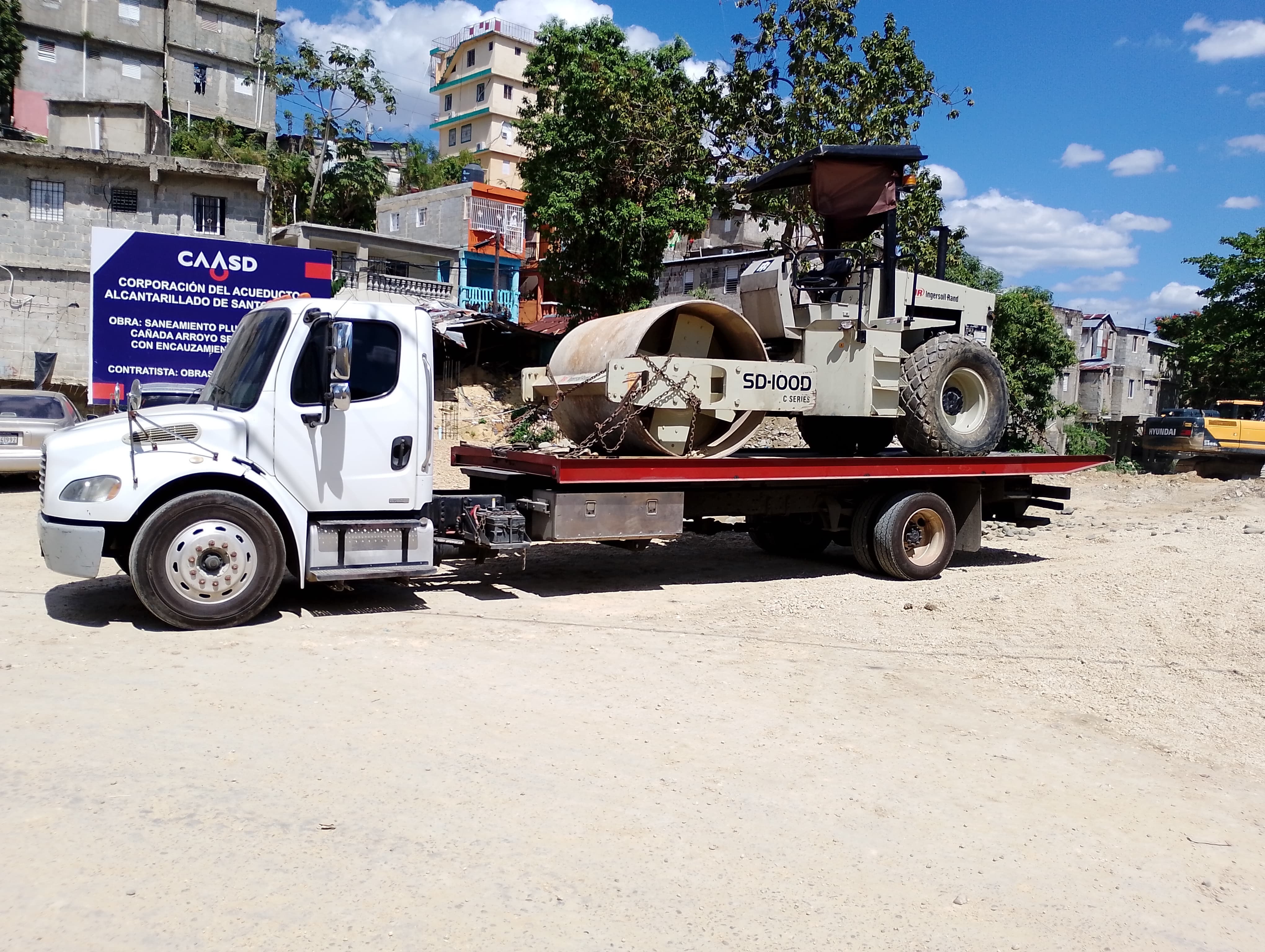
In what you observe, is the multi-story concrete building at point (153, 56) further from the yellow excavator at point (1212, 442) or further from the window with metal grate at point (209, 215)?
the yellow excavator at point (1212, 442)

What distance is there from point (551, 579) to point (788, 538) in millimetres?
3384

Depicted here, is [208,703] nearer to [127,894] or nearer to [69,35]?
[127,894]

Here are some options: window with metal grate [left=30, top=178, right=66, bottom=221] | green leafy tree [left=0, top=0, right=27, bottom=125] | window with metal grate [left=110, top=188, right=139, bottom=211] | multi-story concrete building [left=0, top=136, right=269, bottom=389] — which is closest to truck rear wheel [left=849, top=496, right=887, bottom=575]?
multi-story concrete building [left=0, top=136, right=269, bottom=389]

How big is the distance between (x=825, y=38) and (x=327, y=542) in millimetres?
17803

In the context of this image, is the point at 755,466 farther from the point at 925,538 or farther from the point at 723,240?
the point at 723,240

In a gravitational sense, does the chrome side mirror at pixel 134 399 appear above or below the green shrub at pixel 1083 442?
above

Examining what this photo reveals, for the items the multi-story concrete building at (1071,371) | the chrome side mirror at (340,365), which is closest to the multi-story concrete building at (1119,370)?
the multi-story concrete building at (1071,371)

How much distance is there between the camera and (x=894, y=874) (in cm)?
403

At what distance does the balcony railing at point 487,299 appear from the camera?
38219 millimetres

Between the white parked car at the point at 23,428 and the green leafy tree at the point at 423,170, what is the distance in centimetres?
3756

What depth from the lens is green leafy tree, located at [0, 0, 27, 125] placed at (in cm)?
4434

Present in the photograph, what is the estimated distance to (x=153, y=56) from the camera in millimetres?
49094

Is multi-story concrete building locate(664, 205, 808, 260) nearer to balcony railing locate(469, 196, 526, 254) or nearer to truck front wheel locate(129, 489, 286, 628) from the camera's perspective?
balcony railing locate(469, 196, 526, 254)

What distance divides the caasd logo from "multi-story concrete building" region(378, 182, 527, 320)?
22.4 meters
